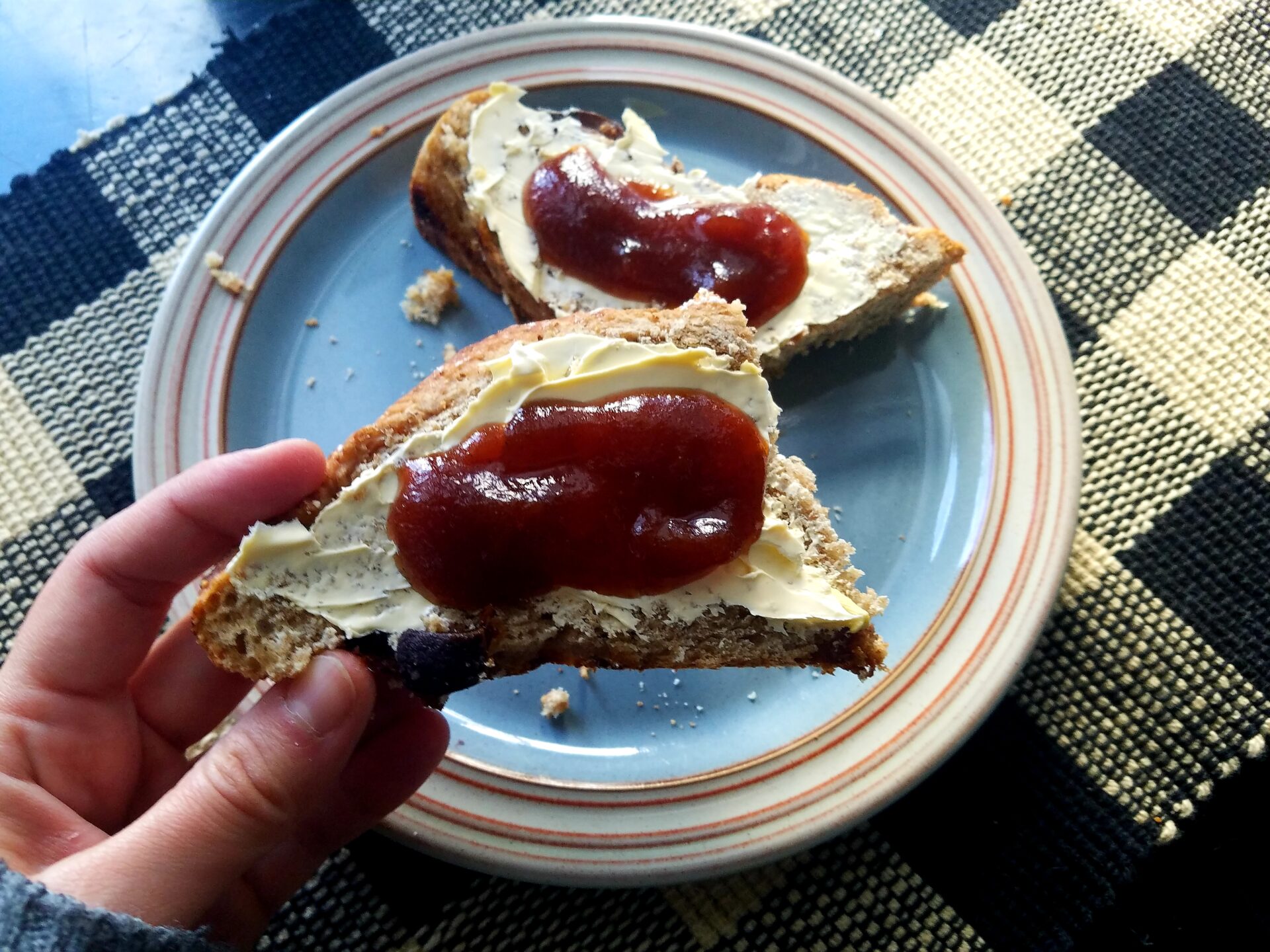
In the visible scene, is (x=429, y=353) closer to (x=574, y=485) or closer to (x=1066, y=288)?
(x=574, y=485)

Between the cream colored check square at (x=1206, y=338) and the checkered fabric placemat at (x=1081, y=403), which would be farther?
the cream colored check square at (x=1206, y=338)

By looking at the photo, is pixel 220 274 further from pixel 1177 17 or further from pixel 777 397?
pixel 1177 17

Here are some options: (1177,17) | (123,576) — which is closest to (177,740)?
(123,576)

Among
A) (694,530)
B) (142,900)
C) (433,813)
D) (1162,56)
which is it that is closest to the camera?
(142,900)

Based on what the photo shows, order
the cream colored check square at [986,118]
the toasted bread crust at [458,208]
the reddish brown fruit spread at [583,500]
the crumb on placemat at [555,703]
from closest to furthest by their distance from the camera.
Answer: the reddish brown fruit spread at [583,500], the crumb on placemat at [555,703], the toasted bread crust at [458,208], the cream colored check square at [986,118]

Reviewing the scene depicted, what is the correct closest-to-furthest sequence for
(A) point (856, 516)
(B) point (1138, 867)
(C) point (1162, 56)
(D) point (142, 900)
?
(D) point (142, 900), (B) point (1138, 867), (A) point (856, 516), (C) point (1162, 56)

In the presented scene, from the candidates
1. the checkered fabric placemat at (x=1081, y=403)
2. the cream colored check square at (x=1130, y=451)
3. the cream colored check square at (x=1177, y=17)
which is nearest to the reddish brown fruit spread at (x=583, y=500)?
the checkered fabric placemat at (x=1081, y=403)

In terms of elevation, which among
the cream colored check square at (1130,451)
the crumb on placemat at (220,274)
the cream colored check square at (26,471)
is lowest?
the cream colored check square at (1130,451)

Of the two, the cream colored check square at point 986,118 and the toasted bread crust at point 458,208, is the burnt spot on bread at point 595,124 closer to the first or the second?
the toasted bread crust at point 458,208

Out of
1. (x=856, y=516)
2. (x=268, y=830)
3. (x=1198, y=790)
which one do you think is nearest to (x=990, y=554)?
(x=856, y=516)
